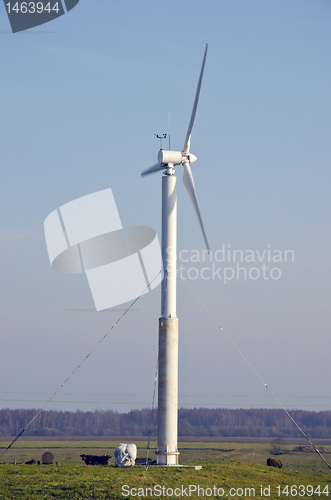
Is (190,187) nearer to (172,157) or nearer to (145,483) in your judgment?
(172,157)

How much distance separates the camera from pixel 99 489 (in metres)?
29.8

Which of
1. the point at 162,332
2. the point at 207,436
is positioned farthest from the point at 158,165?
the point at 207,436

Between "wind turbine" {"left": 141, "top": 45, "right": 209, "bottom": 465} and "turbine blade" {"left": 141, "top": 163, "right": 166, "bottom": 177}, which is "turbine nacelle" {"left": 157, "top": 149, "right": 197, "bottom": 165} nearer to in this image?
"wind turbine" {"left": 141, "top": 45, "right": 209, "bottom": 465}

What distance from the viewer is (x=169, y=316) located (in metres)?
36.9

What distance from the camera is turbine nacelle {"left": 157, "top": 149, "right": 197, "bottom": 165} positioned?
38.6 meters

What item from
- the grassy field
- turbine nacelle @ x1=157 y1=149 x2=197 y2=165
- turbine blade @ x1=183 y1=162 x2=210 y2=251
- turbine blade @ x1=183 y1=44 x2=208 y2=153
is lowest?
the grassy field

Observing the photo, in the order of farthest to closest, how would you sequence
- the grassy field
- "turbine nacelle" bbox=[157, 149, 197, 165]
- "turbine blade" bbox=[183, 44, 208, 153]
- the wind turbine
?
"turbine blade" bbox=[183, 44, 208, 153] → "turbine nacelle" bbox=[157, 149, 197, 165] → the wind turbine → the grassy field

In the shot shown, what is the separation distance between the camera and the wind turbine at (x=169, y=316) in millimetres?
35781

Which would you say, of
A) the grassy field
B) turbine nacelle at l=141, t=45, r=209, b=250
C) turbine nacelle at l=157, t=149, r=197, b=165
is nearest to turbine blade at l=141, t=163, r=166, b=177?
turbine nacelle at l=141, t=45, r=209, b=250

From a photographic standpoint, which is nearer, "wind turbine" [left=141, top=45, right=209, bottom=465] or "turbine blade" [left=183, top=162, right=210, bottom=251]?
"wind turbine" [left=141, top=45, right=209, bottom=465]

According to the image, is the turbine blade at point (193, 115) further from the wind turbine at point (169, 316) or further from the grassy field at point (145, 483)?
the grassy field at point (145, 483)

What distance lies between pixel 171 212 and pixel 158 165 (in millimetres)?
4400

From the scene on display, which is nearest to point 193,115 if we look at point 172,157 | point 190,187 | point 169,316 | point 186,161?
point 186,161

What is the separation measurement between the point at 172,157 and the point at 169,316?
10.6 meters
